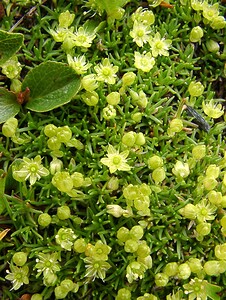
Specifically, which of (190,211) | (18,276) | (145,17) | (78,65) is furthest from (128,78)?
→ (18,276)

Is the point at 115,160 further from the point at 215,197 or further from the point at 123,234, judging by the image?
the point at 215,197

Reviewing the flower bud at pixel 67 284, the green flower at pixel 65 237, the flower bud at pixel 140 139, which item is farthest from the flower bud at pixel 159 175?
the flower bud at pixel 67 284

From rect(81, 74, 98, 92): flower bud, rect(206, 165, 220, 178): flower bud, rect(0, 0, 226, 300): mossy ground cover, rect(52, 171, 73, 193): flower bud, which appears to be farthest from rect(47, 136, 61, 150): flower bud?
rect(206, 165, 220, 178): flower bud

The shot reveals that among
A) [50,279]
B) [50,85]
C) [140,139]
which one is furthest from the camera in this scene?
[50,85]

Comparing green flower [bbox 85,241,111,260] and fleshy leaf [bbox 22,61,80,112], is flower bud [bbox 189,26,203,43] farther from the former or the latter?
green flower [bbox 85,241,111,260]

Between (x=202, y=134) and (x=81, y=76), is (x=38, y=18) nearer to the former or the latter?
(x=81, y=76)

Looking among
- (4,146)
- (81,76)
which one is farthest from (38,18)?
(4,146)

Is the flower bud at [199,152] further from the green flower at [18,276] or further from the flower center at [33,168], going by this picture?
the green flower at [18,276]
